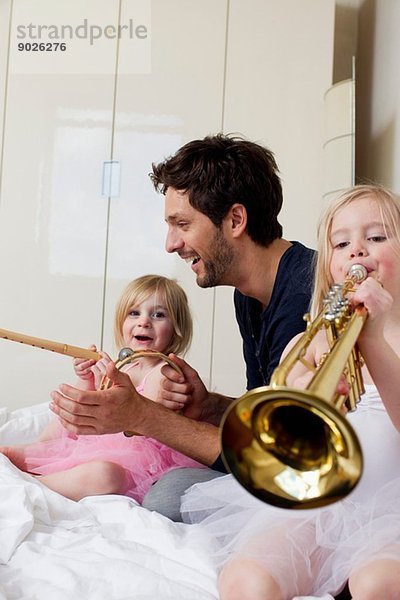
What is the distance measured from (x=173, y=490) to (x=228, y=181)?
81 centimetres

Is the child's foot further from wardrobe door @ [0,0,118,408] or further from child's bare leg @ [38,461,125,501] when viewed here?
wardrobe door @ [0,0,118,408]

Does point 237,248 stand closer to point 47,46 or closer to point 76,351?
point 76,351

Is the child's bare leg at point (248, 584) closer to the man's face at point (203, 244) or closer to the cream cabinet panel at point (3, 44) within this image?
the man's face at point (203, 244)

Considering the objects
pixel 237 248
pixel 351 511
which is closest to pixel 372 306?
pixel 351 511

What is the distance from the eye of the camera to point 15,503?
1325 mm

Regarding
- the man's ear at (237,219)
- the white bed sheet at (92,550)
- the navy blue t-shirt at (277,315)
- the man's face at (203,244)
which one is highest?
the man's ear at (237,219)

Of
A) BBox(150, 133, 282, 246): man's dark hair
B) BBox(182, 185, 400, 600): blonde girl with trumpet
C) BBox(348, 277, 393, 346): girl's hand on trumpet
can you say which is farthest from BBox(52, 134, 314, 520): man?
BBox(348, 277, 393, 346): girl's hand on trumpet

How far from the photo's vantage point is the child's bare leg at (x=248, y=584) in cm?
106

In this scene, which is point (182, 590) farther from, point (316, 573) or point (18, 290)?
point (18, 290)

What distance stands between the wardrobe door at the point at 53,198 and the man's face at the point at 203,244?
1.64 m

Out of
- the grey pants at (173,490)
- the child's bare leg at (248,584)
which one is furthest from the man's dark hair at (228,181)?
the child's bare leg at (248,584)

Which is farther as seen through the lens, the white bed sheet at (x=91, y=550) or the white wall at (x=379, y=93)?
the white wall at (x=379, y=93)

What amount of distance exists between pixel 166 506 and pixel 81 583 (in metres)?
0.41

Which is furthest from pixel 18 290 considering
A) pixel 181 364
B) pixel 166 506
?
pixel 166 506
